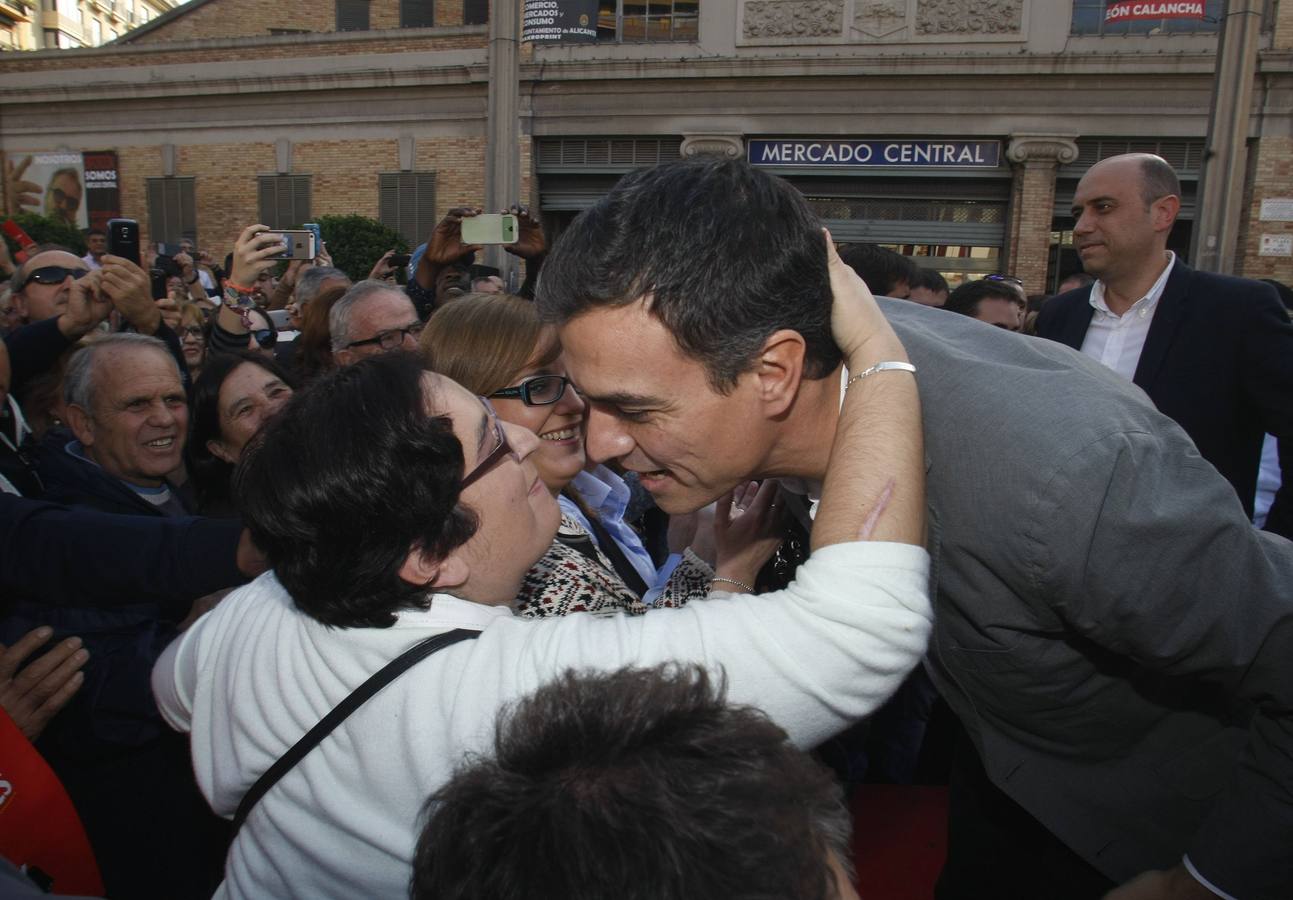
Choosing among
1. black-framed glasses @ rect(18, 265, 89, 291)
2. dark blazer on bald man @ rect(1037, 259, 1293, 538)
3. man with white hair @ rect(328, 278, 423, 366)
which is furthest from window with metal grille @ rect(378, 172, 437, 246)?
dark blazer on bald man @ rect(1037, 259, 1293, 538)

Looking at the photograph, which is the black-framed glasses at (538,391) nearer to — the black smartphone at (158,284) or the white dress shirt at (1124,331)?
the white dress shirt at (1124,331)

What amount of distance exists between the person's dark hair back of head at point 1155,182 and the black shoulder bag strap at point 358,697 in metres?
3.58

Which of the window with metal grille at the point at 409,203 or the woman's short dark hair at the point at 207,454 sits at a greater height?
the window with metal grille at the point at 409,203

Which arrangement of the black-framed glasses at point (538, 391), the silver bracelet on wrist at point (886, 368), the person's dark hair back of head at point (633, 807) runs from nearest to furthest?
the person's dark hair back of head at point (633, 807), the silver bracelet on wrist at point (886, 368), the black-framed glasses at point (538, 391)

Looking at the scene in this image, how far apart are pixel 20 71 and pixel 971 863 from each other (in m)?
25.9

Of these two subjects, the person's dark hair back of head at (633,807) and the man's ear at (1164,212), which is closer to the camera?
the person's dark hair back of head at (633,807)

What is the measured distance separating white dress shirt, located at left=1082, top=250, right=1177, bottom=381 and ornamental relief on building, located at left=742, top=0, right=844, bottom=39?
14.2 meters

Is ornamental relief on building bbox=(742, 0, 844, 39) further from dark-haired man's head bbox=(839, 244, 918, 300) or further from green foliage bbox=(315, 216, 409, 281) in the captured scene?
dark-haired man's head bbox=(839, 244, 918, 300)

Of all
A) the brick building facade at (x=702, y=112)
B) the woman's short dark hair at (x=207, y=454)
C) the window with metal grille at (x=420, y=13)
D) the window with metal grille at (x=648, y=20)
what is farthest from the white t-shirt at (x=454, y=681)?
the window with metal grille at (x=420, y=13)

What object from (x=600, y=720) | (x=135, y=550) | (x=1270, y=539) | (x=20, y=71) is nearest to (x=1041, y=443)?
(x=1270, y=539)

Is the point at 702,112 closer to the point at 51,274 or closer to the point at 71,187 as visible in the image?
the point at 51,274

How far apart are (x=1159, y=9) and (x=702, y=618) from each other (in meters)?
14.5

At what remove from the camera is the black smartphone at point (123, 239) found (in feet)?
13.3

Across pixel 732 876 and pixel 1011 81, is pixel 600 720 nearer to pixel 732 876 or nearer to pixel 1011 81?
pixel 732 876
